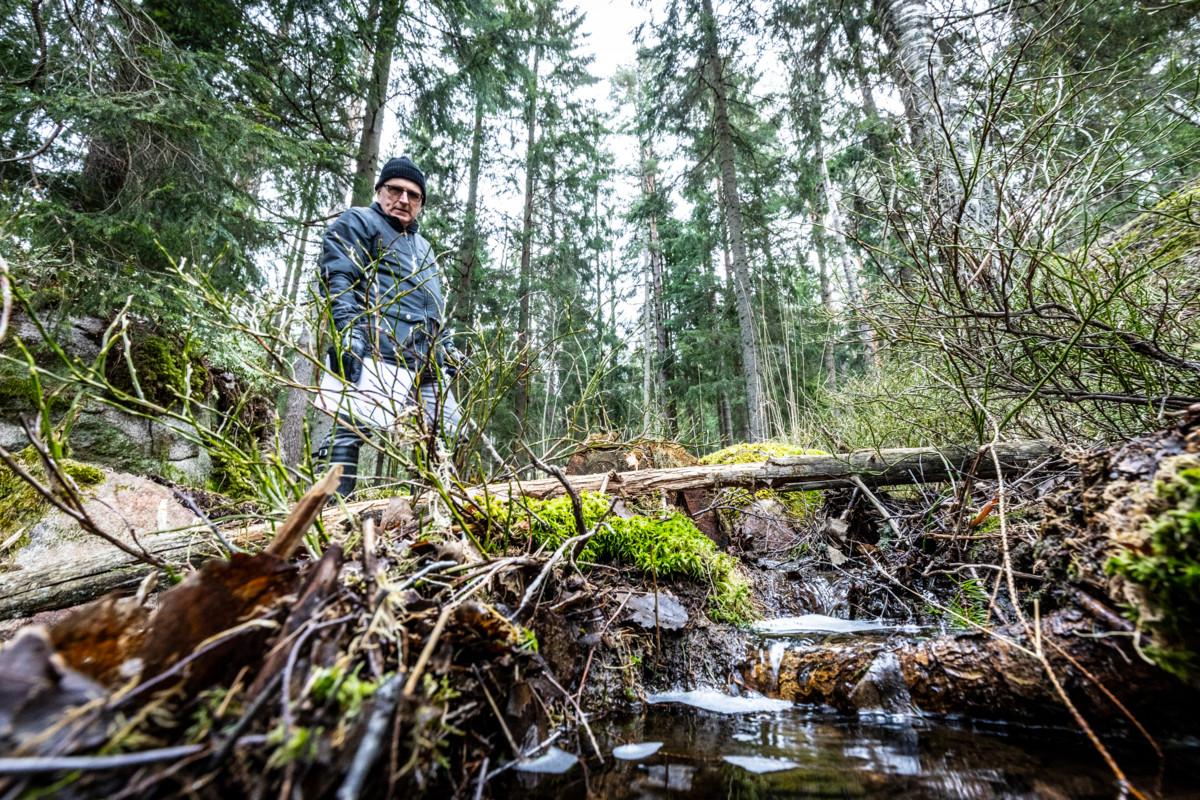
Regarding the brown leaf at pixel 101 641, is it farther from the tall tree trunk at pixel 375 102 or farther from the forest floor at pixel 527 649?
the tall tree trunk at pixel 375 102

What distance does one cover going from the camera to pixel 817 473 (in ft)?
10.4

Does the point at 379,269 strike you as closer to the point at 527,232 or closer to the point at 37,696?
the point at 37,696

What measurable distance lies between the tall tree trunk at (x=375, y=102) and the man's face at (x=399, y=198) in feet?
10.7

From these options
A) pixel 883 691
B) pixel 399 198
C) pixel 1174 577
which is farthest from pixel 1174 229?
pixel 399 198

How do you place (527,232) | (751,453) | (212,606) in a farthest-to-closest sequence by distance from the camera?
1. (527,232)
2. (751,453)
3. (212,606)

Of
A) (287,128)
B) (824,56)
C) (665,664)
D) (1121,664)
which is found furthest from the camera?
(824,56)

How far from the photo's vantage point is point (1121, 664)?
116 cm

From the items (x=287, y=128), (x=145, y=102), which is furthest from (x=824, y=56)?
(x=145, y=102)

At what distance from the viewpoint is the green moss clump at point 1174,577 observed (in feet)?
3.13

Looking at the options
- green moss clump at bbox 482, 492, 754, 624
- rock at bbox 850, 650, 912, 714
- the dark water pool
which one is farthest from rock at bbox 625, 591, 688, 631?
rock at bbox 850, 650, 912, 714

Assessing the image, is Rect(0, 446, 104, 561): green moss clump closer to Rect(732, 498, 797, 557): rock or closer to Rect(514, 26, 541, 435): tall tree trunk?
Rect(732, 498, 797, 557): rock

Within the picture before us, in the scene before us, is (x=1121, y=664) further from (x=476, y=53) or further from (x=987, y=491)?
(x=476, y=53)

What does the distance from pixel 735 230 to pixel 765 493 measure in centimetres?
752

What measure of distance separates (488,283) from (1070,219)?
11.1m
